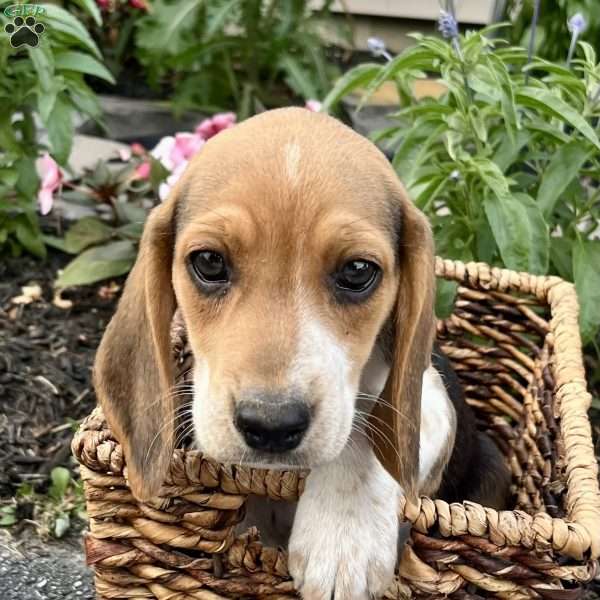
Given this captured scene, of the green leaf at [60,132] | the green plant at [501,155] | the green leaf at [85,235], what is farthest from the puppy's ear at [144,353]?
the green leaf at [85,235]

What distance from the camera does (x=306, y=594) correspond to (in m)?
2.33

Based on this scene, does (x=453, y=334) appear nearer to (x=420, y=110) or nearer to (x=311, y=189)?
(x=420, y=110)

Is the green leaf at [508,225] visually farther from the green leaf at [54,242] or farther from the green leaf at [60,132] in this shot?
the green leaf at [54,242]

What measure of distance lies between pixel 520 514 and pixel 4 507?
2085 mm

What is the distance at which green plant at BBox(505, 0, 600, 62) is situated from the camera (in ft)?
17.6

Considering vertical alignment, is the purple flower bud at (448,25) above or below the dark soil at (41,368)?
above

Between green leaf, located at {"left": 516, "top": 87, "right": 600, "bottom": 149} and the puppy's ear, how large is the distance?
4.61 feet

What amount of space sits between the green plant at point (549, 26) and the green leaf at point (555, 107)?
2099 millimetres

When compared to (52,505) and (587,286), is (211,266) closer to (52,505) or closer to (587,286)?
(52,505)

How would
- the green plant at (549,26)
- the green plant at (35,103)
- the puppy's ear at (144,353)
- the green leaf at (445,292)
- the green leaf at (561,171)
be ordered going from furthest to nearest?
1. the green plant at (549,26)
2. the green plant at (35,103)
3. the green leaf at (445,292)
4. the green leaf at (561,171)
5. the puppy's ear at (144,353)

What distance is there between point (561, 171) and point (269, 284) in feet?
5.32

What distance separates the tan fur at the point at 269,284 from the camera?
2.22 m

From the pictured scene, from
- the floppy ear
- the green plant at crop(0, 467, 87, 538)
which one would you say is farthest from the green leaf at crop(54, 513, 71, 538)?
the floppy ear

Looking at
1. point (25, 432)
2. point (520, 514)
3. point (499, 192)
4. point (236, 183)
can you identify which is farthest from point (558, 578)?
point (25, 432)
